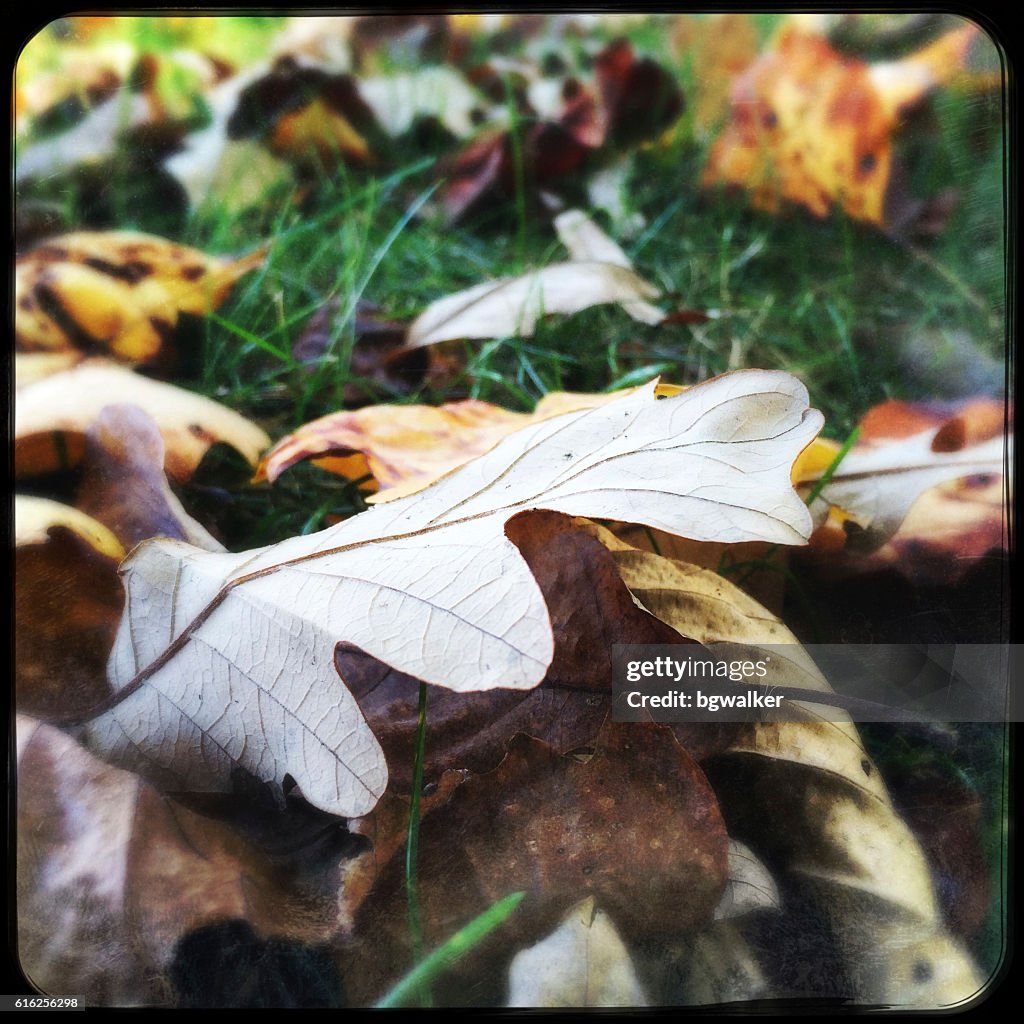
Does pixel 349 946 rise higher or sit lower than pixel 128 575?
lower

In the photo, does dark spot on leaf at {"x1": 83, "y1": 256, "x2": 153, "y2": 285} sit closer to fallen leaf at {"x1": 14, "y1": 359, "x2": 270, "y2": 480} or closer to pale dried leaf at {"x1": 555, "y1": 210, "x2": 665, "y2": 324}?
fallen leaf at {"x1": 14, "y1": 359, "x2": 270, "y2": 480}

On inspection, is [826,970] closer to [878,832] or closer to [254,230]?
[878,832]

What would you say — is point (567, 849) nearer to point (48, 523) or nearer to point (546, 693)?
point (546, 693)

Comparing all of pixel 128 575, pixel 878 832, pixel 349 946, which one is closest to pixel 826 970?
pixel 878 832

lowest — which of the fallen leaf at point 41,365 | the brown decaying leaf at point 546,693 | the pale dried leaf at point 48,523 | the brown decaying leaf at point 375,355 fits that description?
the brown decaying leaf at point 546,693

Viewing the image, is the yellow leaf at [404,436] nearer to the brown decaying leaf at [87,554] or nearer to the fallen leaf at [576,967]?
the brown decaying leaf at [87,554]

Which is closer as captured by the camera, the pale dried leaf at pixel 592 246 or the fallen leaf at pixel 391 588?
the fallen leaf at pixel 391 588

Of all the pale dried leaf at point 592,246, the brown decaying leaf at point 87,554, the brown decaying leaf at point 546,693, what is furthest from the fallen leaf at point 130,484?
the pale dried leaf at point 592,246
